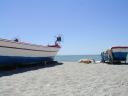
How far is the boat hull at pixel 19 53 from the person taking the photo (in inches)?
680

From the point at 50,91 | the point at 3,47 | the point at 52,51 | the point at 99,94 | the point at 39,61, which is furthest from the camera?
the point at 52,51

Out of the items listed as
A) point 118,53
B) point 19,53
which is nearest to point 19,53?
point 19,53

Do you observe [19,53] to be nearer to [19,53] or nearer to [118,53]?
[19,53]

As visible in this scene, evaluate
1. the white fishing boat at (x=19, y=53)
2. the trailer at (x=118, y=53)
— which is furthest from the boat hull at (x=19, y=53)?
the trailer at (x=118, y=53)

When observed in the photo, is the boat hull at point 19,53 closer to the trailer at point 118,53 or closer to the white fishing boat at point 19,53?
the white fishing boat at point 19,53

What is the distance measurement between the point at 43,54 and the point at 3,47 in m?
10.4

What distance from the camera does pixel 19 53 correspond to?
19844 millimetres

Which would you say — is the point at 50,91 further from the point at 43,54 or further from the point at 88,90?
the point at 43,54

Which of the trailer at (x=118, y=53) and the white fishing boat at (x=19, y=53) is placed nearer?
the white fishing boat at (x=19, y=53)

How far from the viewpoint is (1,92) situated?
7750 mm

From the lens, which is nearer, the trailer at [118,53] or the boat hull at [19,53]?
the boat hull at [19,53]

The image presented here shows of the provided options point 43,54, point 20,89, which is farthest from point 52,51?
point 20,89

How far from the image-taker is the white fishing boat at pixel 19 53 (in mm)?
17266

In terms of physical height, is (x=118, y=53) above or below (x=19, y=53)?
below
